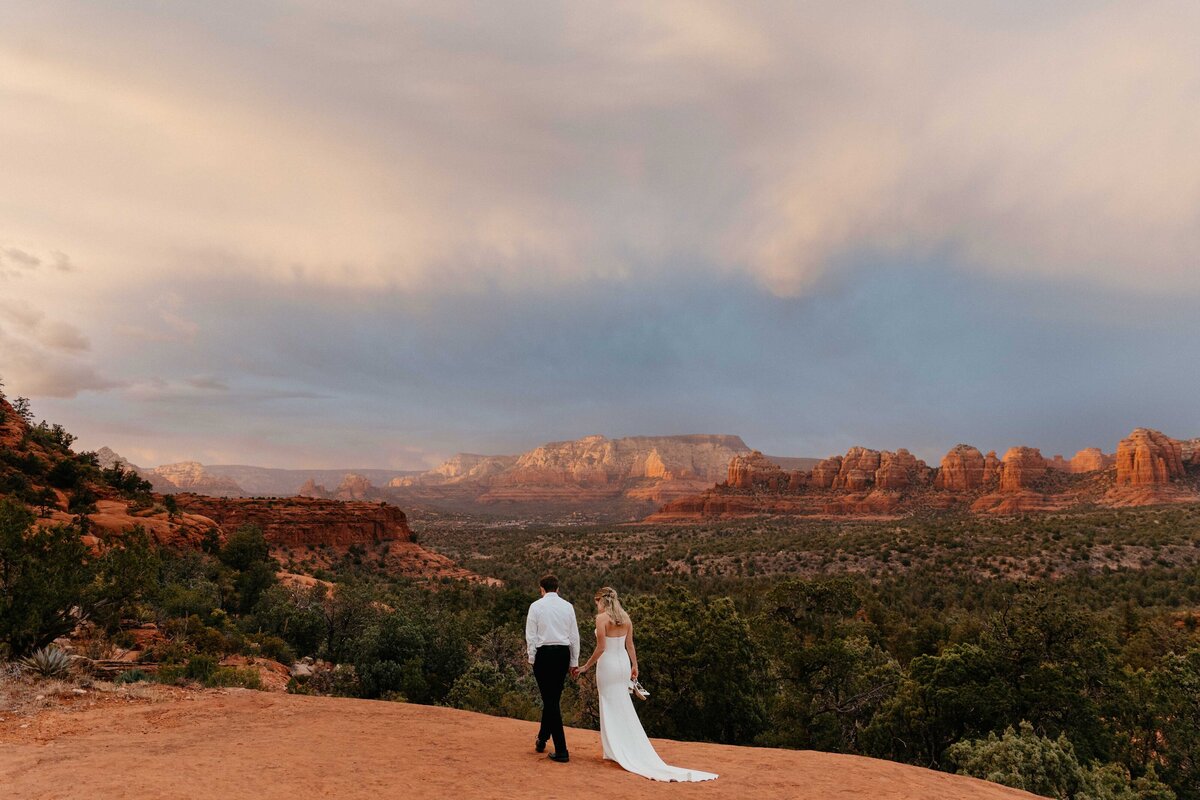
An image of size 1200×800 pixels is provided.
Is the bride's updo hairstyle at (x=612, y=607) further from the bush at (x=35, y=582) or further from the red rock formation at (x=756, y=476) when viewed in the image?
the red rock formation at (x=756, y=476)

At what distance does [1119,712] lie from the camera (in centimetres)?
1386

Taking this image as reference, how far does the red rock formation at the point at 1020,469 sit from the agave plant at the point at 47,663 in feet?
420

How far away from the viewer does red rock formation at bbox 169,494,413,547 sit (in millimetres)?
52406

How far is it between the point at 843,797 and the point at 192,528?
129ft

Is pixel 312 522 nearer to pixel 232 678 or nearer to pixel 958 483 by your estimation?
pixel 232 678

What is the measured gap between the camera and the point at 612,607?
291 inches

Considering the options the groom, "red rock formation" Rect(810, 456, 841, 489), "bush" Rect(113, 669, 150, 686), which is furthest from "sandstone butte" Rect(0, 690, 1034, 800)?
"red rock formation" Rect(810, 456, 841, 489)

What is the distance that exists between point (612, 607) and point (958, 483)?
131599mm

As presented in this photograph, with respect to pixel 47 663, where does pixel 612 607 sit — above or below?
above

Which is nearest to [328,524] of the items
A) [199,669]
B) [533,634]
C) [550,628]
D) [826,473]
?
[199,669]

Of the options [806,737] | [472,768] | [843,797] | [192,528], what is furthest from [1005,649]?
[192,528]

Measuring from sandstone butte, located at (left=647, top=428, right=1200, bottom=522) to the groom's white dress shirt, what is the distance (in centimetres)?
10694

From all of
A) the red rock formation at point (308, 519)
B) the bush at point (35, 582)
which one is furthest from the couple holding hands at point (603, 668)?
the red rock formation at point (308, 519)

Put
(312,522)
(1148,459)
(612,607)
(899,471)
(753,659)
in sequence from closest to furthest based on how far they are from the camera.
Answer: (612,607)
(753,659)
(312,522)
(1148,459)
(899,471)
